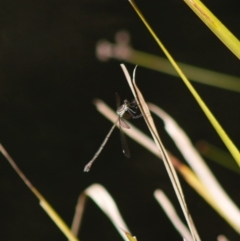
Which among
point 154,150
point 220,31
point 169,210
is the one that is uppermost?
point 220,31

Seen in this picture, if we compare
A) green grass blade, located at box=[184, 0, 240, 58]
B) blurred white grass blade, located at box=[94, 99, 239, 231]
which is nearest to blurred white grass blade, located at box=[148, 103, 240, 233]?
blurred white grass blade, located at box=[94, 99, 239, 231]

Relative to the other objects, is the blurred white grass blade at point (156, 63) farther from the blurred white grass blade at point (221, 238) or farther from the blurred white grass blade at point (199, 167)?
the blurred white grass blade at point (221, 238)

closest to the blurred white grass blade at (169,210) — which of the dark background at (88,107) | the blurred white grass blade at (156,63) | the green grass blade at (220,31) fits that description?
the dark background at (88,107)

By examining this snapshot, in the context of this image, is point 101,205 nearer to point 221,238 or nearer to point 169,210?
point 169,210

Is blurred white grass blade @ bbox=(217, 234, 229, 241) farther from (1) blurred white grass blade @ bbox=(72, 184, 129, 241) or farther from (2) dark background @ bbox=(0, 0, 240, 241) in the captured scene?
(1) blurred white grass blade @ bbox=(72, 184, 129, 241)

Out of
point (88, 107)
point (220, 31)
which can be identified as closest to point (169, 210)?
point (88, 107)
